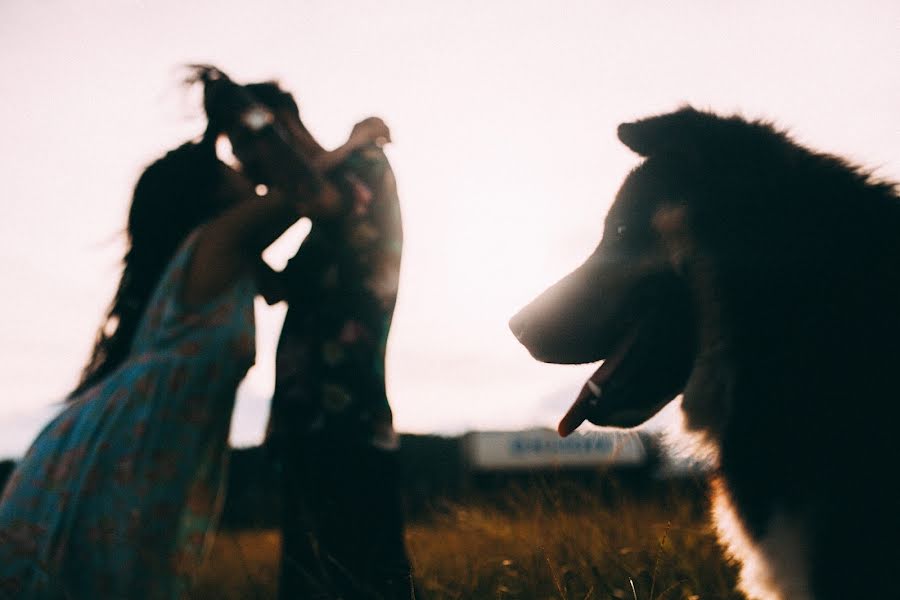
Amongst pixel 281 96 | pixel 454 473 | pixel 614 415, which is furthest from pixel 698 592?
pixel 454 473

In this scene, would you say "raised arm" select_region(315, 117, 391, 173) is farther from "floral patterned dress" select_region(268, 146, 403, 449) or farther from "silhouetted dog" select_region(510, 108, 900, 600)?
"silhouetted dog" select_region(510, 108, 900, 600)

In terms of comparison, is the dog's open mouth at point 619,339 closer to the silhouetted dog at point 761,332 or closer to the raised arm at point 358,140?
the silhouetted dog at point 761,332

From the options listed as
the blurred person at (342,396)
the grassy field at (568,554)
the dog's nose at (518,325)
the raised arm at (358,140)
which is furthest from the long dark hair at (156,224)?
the dog's nose at (518,325)

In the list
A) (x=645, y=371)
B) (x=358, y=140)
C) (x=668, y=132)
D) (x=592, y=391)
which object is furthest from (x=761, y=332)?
(x=358, y=140)

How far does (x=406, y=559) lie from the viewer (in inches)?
87.6

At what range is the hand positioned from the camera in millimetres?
2383

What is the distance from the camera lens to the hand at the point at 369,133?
2383mm

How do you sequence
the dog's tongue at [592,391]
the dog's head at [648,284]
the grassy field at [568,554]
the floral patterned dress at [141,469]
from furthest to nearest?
the grassy field at [568,554] → the dog's tongue at [592,391] → the dog's head at [648,284] → the floral patterned dress at [141,469]

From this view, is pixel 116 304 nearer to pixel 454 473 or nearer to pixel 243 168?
pixel 243 168

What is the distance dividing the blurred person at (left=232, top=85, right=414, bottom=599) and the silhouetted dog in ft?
2.00

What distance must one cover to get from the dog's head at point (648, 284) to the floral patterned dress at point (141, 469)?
1003mm

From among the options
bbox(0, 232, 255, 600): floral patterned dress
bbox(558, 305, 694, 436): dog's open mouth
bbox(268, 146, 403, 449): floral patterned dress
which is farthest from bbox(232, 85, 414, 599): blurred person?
bbox(558, 305, 694, 436): dog's open mouth

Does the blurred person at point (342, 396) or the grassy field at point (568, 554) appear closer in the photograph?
the blurred person at point (342, 396)

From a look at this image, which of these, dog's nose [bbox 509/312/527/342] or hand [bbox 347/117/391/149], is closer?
dog's nose [bbox 509/312/527/342]
